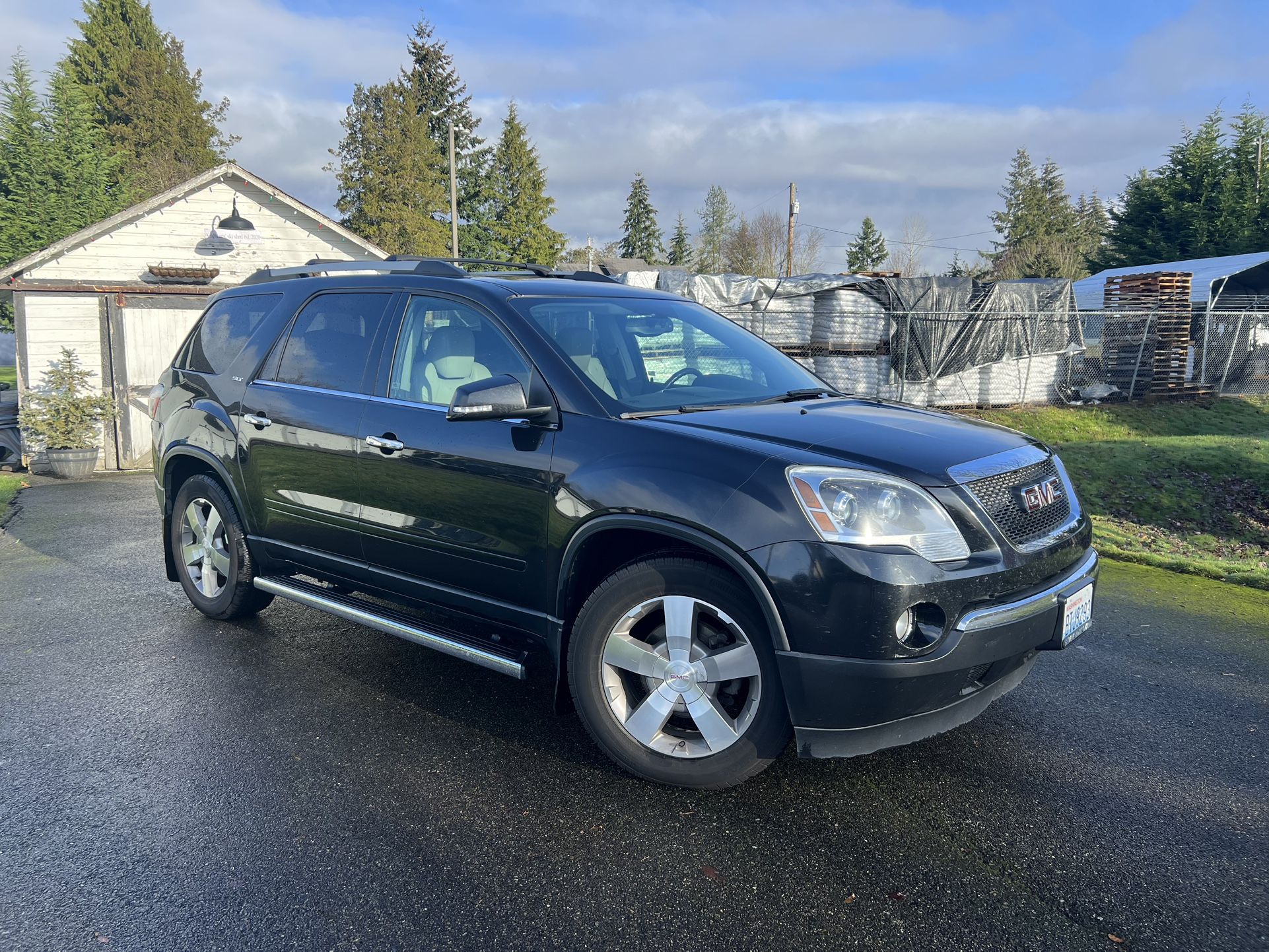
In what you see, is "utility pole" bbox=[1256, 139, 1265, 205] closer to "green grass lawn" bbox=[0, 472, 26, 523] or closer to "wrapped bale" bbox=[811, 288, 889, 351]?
"wrapped bale" bbox=[811, 288, 889, 351]

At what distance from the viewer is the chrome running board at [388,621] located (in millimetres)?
3689

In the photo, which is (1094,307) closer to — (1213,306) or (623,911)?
(1213,306)

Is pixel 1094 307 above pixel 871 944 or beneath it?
above

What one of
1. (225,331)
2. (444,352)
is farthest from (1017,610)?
(225,331)

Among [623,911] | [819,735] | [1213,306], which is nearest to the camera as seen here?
[623,911]

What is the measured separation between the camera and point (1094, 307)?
1170 inches

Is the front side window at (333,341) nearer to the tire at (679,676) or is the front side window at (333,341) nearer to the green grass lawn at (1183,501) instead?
the tire at (679,676)

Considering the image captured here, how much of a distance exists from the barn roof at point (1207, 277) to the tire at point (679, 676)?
878 inches

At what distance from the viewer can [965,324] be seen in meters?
18.4

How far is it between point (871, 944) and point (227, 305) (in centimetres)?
491

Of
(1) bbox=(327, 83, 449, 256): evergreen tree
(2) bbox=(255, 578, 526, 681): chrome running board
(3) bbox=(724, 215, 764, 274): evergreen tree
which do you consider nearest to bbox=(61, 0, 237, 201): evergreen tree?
(1) bbox=(327, 83, 449, 256): evergreen tree

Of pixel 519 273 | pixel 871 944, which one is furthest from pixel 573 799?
pixel 519 273

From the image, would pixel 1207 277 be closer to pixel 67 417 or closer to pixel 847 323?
pixel 847 323

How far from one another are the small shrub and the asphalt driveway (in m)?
9.22
